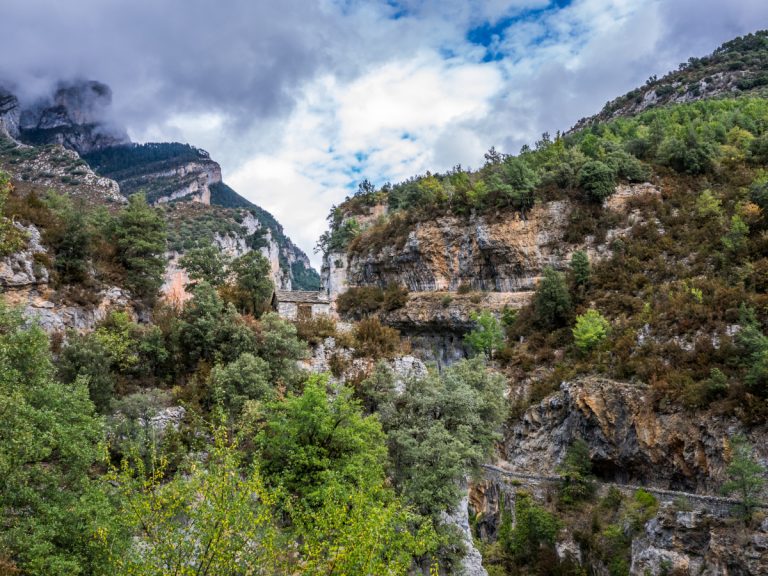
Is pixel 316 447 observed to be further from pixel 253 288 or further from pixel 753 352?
pixel 753 352

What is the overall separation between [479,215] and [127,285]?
104 feet

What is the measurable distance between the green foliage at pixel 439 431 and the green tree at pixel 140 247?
536 inches

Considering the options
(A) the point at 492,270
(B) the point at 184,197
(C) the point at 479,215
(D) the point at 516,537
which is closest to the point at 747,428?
(D) the point at 516,537

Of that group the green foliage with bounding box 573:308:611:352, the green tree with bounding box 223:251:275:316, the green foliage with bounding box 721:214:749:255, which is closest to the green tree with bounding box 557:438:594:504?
the green foliage with bounding box 573:308:611:352

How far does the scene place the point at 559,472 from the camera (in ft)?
78.8

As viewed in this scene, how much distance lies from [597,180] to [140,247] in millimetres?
35303

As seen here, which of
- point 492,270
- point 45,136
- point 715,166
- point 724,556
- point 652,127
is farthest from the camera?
point 45,136

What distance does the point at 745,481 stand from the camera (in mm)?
16922

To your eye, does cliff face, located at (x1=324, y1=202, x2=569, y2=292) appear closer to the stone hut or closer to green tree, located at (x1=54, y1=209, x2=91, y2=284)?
the stone hut

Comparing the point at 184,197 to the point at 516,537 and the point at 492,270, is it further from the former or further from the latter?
the point at 516,537

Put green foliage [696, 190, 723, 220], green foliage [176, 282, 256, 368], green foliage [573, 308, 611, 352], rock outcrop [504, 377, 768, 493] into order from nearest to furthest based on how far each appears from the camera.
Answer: green foliage [176, 282, 256, 368] → rock outcrop [504, 377, 768, 493] → green foliage [573, 308, 611, 352] → green foliage [696, 190, 723, 220]

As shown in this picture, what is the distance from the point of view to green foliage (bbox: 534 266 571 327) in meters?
34.2

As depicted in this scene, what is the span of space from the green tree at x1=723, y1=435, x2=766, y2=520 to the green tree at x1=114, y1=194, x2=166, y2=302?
1024 inches

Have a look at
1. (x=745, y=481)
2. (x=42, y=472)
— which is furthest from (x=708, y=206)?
(x=42, y=472)
